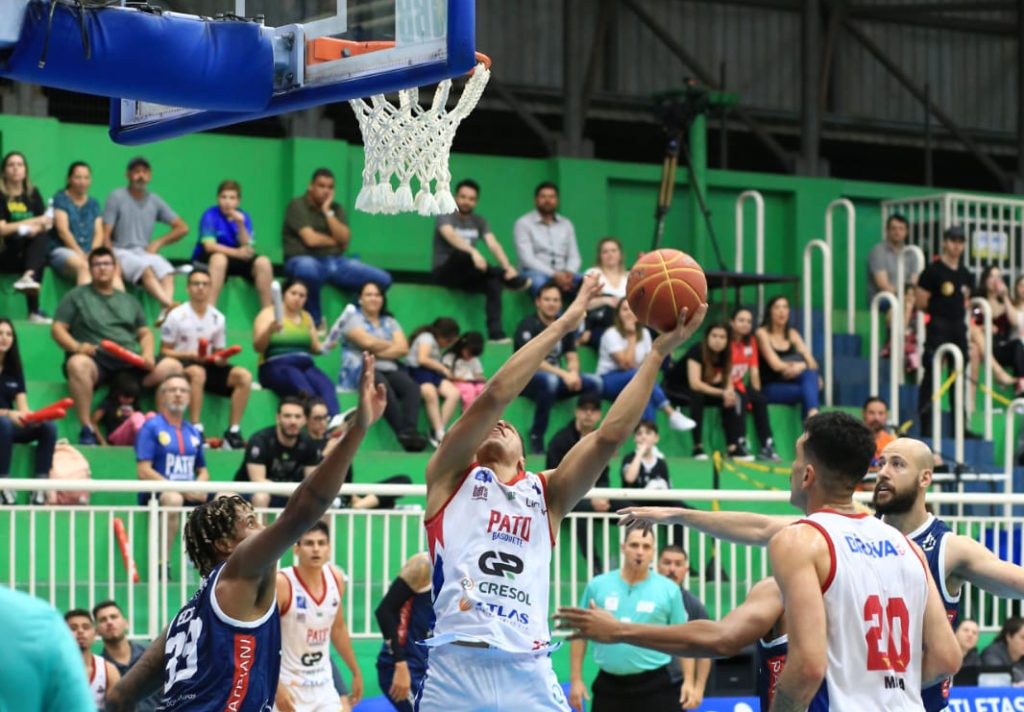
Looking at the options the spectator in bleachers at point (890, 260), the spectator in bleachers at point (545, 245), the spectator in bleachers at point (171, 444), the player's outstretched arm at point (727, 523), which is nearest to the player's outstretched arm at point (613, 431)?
the player's outstretched arm at point (727, 523)

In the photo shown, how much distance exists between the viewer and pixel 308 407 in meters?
12.8

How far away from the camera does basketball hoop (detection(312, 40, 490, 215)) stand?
8.14m

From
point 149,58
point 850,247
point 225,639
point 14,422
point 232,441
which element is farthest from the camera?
point 850,247

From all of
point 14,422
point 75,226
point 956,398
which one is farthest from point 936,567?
point 956,398

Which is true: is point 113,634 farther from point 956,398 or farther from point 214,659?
point 956,398

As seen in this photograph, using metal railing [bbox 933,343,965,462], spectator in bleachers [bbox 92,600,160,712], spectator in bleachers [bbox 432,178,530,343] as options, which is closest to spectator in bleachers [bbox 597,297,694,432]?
spectator in bleachers [bbox 432,178,530,343]

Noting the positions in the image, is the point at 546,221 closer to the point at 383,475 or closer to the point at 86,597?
the point at 383,475

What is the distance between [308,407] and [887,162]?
35.4 feet

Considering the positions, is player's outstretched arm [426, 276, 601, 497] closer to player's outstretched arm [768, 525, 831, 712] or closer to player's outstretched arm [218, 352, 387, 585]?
player's outstretched arm [218, 352, 387, 585]

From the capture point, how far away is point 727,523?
675 cm

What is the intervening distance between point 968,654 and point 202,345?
621cm

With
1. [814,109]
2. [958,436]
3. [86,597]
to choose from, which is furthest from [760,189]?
[86,597]

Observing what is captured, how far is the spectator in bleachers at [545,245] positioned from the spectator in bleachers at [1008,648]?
5252mm

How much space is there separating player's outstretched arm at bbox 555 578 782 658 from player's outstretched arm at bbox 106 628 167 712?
142cm
